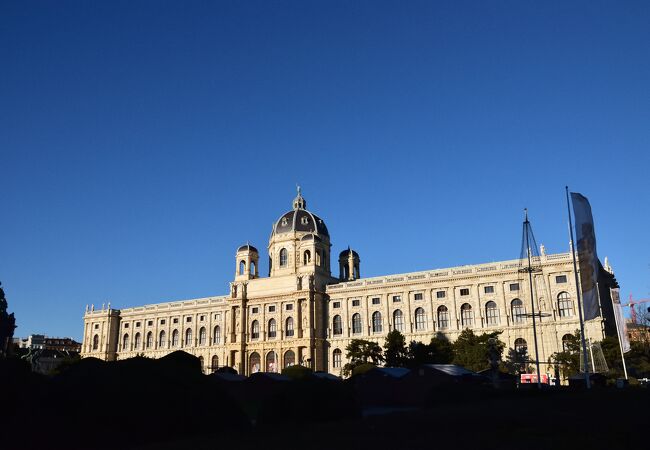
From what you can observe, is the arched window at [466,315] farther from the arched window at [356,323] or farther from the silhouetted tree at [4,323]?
the silhouetted tree at [4,323]

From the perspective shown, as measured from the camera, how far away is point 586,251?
40094mm

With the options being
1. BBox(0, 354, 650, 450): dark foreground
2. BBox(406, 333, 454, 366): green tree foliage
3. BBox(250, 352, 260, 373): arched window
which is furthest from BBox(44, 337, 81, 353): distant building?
BBox(0, 354, 650, 450): dark foreground

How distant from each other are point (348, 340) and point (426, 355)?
1979 cm

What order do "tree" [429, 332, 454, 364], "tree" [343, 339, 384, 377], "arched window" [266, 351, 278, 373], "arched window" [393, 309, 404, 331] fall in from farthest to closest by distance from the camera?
"arched window" [266, 351, 278, 373] → "arched window" [393, 309, 404, 331] → "tree" [343, 339, 384, 377] → "tree" [429, 332, 454, 364]

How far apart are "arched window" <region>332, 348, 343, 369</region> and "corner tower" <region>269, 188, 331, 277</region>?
1145 centimetres

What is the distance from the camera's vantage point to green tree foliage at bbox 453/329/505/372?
5947 centimetres

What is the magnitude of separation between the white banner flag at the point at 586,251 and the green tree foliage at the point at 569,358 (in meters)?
20.6

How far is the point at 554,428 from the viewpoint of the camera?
1725 cm

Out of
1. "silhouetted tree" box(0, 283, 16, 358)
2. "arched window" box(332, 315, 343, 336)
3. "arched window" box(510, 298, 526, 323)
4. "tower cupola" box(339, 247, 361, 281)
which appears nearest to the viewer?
"silhouetted tree" box(0, 283, 16, 358)

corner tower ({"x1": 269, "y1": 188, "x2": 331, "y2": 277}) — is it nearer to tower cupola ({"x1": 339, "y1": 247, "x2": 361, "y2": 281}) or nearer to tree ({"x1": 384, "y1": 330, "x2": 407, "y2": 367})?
tower cupola ({"x1": 339, "y1": 247, "x2": 361, "y2": 281})

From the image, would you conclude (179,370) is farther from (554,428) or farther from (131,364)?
(554,428)

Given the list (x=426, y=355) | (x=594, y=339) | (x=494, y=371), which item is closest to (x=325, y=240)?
(x=426, y=355)

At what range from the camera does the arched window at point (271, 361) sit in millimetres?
83000

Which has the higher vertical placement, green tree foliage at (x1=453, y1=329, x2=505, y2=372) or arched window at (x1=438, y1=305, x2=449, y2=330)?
arched window at (x1=438, y1=305, x2=449, y2=330)
